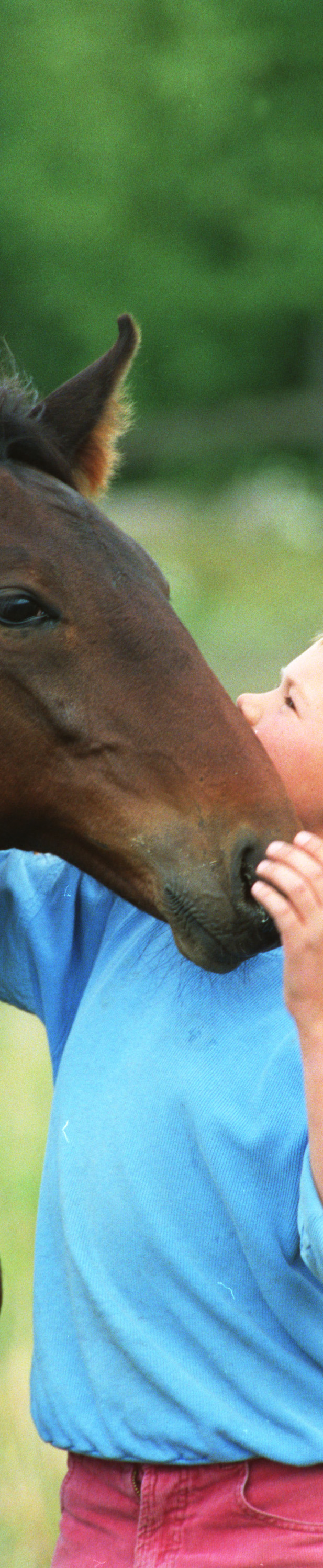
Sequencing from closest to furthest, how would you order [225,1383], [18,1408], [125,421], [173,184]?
[225,1383] → [125,421] → [18,1408] → [173,184]

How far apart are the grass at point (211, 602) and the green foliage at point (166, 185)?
66 cm

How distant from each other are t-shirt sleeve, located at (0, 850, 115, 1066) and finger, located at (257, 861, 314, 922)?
0.46m

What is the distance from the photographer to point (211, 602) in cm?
620

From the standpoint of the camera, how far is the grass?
2.97 m

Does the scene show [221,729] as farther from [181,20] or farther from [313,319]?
[181,20]

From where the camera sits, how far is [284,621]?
6.26 meters

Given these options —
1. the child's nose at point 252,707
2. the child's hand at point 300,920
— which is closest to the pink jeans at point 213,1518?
the child's hand at point 300,920

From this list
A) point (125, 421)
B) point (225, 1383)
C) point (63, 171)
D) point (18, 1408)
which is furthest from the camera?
point (63, 171)

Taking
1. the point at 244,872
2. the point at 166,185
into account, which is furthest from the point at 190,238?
the point at 244,872

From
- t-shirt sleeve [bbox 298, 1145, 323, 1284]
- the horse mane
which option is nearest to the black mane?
the horse mane

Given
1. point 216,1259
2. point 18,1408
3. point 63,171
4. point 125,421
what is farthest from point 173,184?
point 216,1259

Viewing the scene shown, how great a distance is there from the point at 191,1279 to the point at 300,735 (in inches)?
22.1

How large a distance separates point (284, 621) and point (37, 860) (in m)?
4.88

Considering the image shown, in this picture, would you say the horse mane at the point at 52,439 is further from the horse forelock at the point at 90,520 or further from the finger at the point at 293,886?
the finger at the point at 293,886
